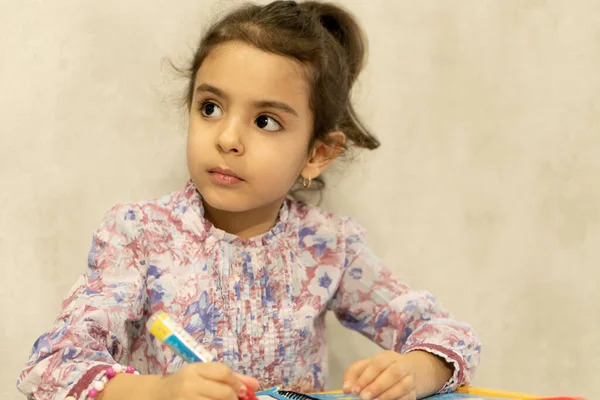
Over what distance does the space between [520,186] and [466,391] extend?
1.41ft

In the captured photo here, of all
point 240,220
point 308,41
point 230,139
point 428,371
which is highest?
point 308,41

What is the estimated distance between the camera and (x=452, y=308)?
4.16 ft

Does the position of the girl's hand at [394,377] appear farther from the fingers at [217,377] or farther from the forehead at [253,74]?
the forehead at [253,74]

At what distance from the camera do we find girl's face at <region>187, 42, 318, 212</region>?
91 cm

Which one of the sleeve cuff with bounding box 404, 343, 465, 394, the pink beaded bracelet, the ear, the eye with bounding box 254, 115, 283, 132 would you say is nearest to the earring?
the ear

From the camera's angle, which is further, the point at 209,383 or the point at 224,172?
the point at 224,172

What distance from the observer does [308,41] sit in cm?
95

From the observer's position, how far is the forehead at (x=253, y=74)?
910 millimetres

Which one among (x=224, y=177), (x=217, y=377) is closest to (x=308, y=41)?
(x=224, y=177)

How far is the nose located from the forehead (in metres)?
0.04

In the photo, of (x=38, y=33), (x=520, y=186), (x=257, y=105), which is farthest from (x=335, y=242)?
(x=38, y=33)

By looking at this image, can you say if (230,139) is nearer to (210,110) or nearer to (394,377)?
(210,110)

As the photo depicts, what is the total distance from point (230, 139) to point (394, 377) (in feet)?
1.05

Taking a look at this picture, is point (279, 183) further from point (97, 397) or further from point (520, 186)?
point (520, 186)
